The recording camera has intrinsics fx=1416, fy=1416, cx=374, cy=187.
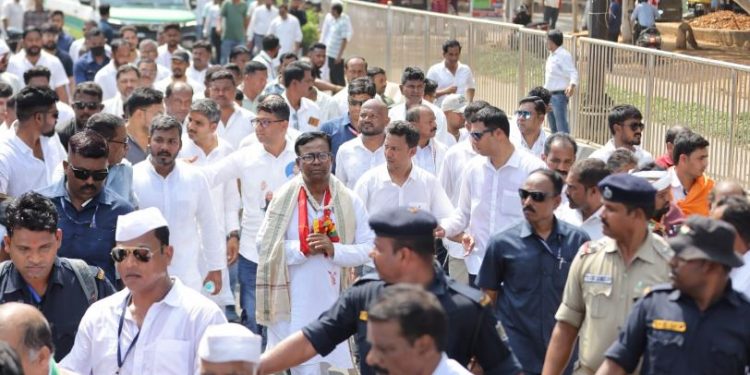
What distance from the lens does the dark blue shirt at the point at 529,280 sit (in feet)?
24.4

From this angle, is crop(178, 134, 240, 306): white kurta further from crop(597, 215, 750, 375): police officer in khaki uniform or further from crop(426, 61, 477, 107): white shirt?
crop(426, 61, 477, 107): white shirt

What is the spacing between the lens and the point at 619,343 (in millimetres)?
5977

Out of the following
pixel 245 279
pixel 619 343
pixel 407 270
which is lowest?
pixel 245 279

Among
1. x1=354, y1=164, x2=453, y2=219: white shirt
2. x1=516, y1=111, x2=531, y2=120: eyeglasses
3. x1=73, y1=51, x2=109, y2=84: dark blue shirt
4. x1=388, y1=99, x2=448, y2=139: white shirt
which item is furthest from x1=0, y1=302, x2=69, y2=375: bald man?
x1=73, y1=51, x2=109, y2=84: dark blue shirt

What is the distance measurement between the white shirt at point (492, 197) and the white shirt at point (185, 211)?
1.63m

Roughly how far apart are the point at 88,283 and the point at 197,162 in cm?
463

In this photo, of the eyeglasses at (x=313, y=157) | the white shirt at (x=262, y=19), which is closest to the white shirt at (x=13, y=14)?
the white shirt at (x=262, y=19)

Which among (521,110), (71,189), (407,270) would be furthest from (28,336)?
(521,110)

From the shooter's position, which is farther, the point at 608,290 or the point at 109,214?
the point at 109,214

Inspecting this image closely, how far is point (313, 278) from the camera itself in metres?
8.95

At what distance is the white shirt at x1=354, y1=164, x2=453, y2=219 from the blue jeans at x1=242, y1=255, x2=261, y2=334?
1.04 meters

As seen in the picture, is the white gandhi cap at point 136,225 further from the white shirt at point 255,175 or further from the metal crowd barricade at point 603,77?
the metal crowd barricade at point 603,77

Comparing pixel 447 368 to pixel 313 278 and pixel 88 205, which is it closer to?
pixel 88 205

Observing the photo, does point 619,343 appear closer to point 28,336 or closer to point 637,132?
point 28,336
